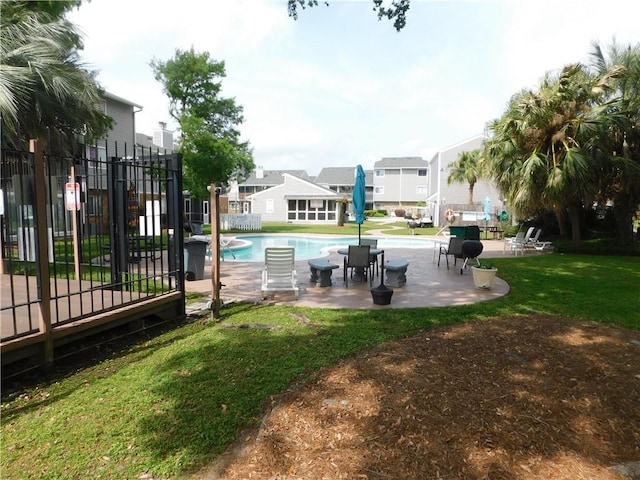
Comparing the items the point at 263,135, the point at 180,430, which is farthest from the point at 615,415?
the point at 263,135

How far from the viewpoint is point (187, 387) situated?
3.75m

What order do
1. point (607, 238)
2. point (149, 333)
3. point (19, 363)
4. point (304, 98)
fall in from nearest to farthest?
point (19, 363) → point (149, 333) → point (304, 98) → point (607, 238)

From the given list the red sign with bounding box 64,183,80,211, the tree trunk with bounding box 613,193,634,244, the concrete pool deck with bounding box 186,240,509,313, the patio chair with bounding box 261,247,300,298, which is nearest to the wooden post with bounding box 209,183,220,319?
the concrete pool deck with bounding box 186,240,509,313

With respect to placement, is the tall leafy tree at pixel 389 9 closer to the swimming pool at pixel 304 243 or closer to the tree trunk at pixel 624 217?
the swimming pool at pixel 304 243

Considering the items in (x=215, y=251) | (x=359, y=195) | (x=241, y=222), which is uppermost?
(x=359, y=195)

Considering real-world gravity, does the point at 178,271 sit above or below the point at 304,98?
below

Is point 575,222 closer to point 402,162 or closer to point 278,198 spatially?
point 278,198

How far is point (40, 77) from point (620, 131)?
18.4m

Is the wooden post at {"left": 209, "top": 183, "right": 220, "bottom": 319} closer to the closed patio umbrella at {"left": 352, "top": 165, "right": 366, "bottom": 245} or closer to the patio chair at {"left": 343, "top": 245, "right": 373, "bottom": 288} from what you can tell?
the patio chair at {"left": 343, "top": 245, "right": 373, "bottom": 288}

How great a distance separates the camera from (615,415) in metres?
3.22

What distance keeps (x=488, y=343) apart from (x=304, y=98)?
12.7 meters

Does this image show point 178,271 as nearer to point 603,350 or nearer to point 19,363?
Result: point 19,363

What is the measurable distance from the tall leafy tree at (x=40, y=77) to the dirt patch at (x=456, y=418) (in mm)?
8814

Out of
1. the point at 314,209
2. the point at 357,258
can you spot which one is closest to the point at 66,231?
the point at 357,258
